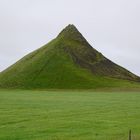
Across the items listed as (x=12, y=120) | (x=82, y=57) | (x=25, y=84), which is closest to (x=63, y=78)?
(x=25, y=84)

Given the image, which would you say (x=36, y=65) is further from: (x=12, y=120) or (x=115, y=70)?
(x=12, y=120)

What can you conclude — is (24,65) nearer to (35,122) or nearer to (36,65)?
(36,65)

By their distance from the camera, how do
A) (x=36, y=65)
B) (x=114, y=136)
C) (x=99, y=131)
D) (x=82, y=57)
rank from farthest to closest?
→ (x=82, y=57), (x=36, y=65), (x=99, y=131), (x=114, y=136)

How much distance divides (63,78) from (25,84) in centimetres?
1658

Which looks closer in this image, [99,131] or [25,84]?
[99,131]

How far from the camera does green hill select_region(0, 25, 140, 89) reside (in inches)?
6211

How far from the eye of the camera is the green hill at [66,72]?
157750 mm

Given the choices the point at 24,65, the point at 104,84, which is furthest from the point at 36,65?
the point at 104,84

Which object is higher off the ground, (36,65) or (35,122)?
(36,65)

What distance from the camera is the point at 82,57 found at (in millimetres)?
193500

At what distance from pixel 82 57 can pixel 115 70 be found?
16.1 metres

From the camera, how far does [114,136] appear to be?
25.4 meters

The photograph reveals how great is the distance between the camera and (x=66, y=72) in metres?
173

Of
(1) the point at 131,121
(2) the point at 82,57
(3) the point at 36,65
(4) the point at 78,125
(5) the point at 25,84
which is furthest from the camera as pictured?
(2) the point at 82,57
